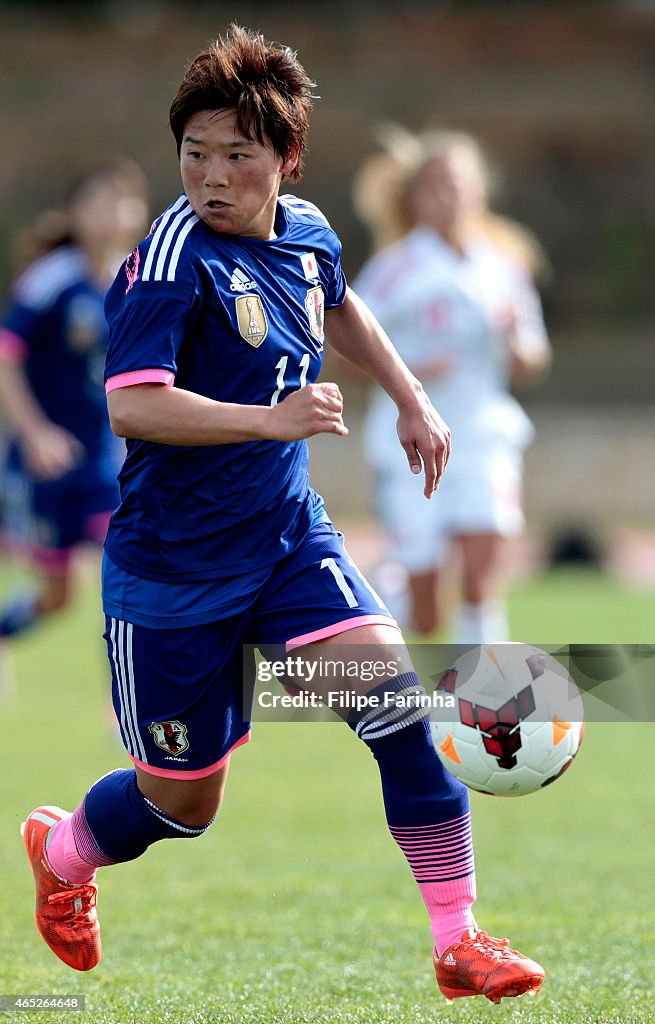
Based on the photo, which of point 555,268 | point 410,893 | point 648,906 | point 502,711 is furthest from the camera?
point 555,268

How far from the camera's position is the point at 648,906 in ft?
13.6

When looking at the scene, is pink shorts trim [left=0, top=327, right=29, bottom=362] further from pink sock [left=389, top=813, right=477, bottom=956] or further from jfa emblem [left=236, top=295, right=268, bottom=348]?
pink sock [left=389, top=813, right=477, bottom=956]

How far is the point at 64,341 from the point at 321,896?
335 centimetres

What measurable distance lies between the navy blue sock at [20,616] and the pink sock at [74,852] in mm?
3787

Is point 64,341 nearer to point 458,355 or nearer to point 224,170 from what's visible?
point 458,355

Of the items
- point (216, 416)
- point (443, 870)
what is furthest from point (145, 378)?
point (443, 870)

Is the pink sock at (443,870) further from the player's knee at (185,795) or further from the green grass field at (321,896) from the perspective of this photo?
the player's knee at (185,795)

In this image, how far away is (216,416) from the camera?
9.39 ft

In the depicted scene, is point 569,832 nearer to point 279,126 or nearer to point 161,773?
point 161,773

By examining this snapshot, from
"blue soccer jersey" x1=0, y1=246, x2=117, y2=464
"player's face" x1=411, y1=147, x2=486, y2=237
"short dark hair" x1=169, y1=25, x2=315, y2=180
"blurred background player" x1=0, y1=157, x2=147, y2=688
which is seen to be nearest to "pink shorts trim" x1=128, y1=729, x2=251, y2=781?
"short dark hair" x1=169, y1=25, x2=315, y2=180

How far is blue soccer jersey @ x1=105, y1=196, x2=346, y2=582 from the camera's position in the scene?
2.93 meters

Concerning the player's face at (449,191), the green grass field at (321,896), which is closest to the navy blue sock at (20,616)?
the green grass field at (321,896)

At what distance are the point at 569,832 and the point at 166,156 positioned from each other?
24473mm

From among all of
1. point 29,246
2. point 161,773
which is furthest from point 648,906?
point 29,246
